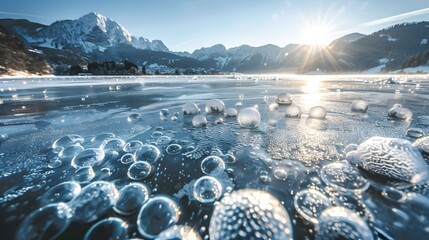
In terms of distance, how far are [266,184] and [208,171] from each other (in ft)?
1.73

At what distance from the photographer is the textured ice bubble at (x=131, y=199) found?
4.03 ft

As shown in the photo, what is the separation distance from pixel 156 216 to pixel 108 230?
27cm

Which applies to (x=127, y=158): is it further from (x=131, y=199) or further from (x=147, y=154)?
(x=131, y=199)

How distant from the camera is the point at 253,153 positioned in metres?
2.12

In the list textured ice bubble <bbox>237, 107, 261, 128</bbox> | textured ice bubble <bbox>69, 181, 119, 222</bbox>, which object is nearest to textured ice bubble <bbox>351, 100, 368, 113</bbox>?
textured ice bubble <bbox>237, 107, 261, 128</bbox>

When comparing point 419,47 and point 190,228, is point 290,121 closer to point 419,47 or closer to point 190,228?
point 190,228

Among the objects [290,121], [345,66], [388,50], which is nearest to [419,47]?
[388,50]

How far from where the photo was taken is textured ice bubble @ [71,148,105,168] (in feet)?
6.14

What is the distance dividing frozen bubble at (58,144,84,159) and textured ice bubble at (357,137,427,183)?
9.74 ft

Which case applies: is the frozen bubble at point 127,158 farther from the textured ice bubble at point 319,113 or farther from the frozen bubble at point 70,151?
the textured ice bubble at point 319,113

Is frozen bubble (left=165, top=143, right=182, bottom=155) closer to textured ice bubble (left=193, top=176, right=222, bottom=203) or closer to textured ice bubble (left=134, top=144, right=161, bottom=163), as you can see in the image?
textured ice bubble (left=134, top=144, right=161, bottom=163)

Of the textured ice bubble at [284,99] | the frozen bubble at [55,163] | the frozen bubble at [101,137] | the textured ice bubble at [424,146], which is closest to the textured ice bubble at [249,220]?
the frozen bubble at [55,163]

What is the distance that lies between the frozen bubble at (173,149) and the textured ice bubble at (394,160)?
73.4 inches

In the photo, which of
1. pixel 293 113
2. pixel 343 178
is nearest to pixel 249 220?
pixel 343 178
